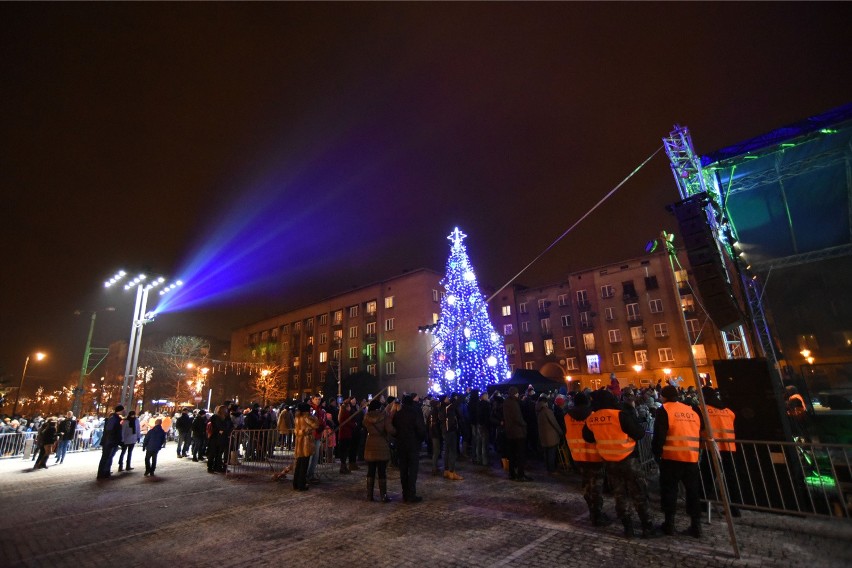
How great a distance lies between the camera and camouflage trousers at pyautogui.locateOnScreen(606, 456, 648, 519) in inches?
224

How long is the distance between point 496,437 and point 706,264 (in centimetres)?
746

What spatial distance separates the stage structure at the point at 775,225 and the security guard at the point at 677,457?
3.05m

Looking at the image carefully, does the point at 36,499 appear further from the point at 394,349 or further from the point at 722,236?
the point at 394,349

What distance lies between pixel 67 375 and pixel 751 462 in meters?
95.3

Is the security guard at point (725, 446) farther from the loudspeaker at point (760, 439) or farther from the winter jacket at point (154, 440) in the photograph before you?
the winter jacket at point (154, 440)

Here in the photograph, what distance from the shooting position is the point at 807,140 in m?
10.9

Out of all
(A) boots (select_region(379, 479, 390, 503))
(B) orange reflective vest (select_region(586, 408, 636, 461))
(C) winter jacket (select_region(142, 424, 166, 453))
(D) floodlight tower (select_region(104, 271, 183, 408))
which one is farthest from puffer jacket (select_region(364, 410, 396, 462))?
(D) floodlight tower (select_region(104, 271, 183, 408))

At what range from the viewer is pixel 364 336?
171 ft

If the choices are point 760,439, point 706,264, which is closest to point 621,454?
point 760,439

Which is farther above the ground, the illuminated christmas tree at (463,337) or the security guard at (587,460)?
the illuminated christmas tree at (463,337)

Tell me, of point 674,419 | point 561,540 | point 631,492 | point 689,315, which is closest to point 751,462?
point 674,419

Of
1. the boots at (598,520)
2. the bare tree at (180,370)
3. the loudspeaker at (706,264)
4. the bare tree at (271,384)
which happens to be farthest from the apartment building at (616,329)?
the bare tree at (180,370)

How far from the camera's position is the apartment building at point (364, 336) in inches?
1836

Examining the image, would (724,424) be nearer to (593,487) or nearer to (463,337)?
(593,487)
